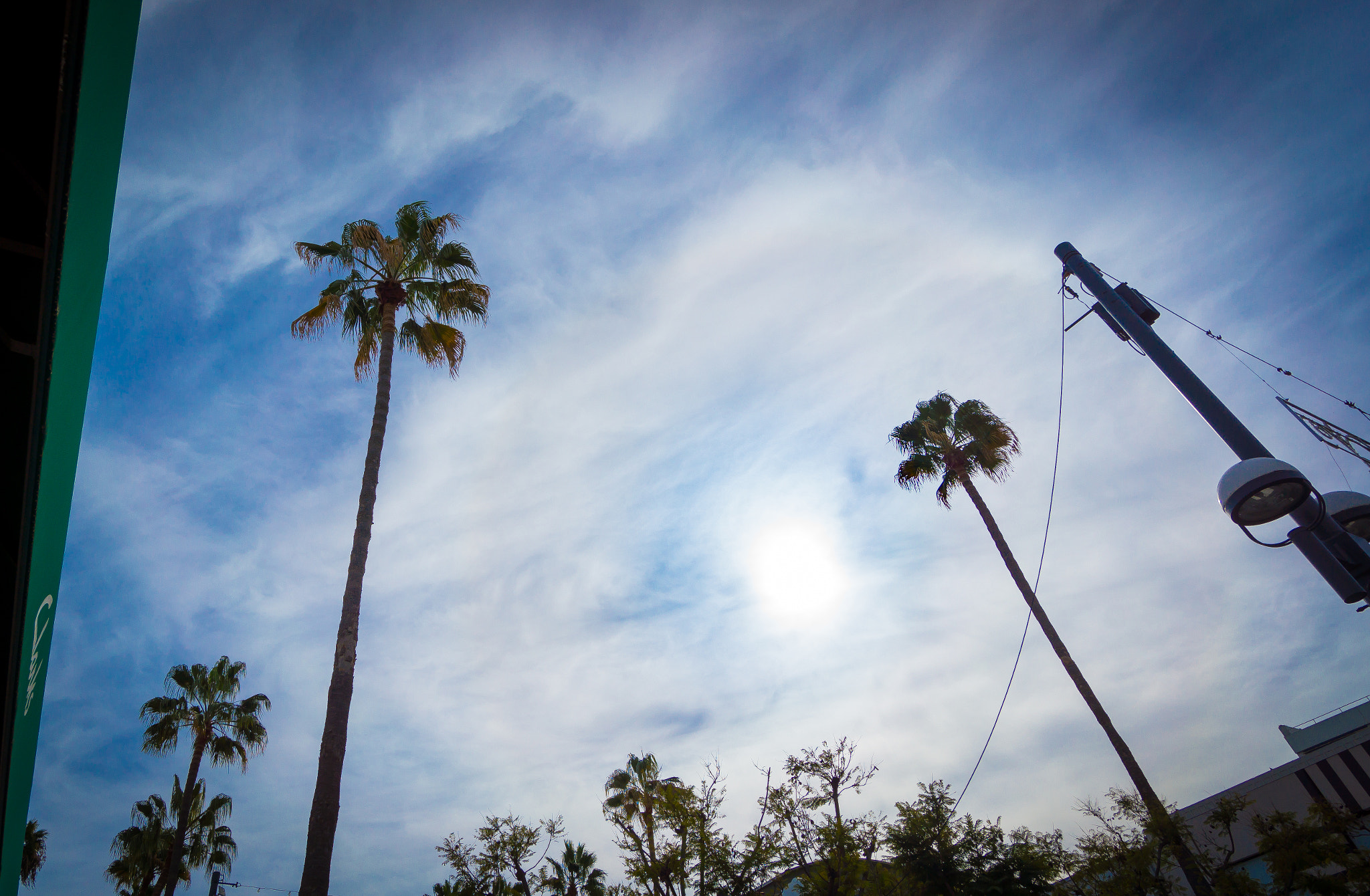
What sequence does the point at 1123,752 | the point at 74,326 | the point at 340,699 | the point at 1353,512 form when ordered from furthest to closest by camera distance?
the point at 1123,752, the point at 340,699, the point at 1353,512, the point at 74,326

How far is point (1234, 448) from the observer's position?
457 cm

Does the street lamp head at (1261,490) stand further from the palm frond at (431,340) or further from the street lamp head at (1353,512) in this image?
the palm frond at (431,340)

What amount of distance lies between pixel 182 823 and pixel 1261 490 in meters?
30.5

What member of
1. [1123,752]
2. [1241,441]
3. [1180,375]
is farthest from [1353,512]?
[1123,752]

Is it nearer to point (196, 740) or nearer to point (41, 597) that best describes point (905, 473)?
point (41, 597)

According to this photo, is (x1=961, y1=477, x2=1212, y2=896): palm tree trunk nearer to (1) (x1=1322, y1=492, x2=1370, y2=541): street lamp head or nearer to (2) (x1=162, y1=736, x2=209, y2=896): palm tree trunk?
(1) (x1=1322, y1=492, x2=1370, y2=541): street lamp head

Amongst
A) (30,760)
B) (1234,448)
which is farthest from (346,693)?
(1234,448)

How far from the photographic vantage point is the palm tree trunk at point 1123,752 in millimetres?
16250

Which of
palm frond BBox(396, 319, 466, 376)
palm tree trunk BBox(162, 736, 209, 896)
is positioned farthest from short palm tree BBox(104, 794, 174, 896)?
palm frond BBox(396, 319, 466, 376)

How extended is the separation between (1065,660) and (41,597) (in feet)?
70.7

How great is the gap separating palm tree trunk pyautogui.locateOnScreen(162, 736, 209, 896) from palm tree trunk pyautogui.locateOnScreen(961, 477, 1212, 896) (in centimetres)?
2925

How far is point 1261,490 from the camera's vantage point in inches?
155

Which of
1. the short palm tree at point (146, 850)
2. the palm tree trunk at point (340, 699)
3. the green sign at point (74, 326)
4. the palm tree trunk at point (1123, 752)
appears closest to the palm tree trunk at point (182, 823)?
the short palm tree at point (146, 850)

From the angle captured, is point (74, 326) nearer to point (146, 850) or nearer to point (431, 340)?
point (431, 340)
